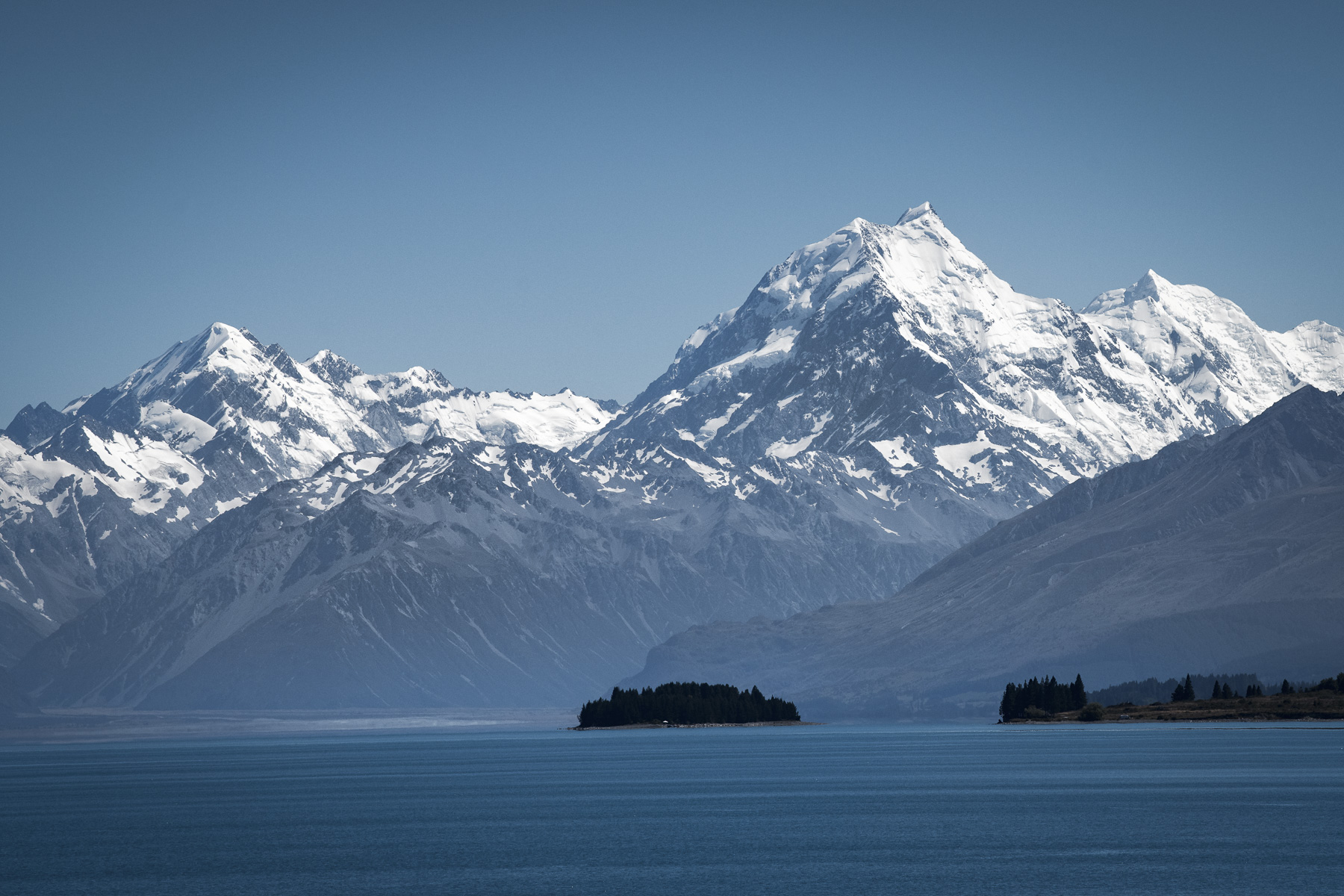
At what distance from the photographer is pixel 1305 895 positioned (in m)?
111

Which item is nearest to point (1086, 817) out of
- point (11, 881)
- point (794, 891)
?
point (794, 891)

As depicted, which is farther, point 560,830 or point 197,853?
point 560,830

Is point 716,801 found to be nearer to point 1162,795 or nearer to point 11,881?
point 1162,795

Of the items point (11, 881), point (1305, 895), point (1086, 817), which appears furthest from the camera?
point (1086, 817)

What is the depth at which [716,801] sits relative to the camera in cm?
18462

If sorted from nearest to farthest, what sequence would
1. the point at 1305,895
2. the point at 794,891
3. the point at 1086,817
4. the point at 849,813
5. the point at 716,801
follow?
1. the point at 1305,895
2. the point at 794,891
3. the point at 1086,817
4. the point at 849,813
5. the point at 716,801

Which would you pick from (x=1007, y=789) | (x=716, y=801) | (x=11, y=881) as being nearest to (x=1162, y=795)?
(x=1007, y=789)

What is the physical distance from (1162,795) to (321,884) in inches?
3537

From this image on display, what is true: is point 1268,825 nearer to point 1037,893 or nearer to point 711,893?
point 1037,893

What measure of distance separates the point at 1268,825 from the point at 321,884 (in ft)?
252

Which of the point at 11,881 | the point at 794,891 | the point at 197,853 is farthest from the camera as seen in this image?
the point at 197,853

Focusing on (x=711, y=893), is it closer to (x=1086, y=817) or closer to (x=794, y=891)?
(x=794, y=891)

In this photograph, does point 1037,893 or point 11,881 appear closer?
point 1037,893

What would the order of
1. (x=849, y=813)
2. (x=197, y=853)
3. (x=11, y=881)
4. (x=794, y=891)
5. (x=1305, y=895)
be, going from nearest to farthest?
(x=1305, y=895) → (x=794, y=891) → (x=11, y=881) → (x=197, y=853) → (x=849, y=813)
